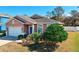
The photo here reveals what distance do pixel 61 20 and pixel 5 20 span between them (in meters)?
0.94

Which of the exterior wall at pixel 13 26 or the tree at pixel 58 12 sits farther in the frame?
the exterior wall at pixel 13 26

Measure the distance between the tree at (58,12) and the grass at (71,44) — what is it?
0.34 m

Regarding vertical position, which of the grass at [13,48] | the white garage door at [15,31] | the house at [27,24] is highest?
the house at [27,24]

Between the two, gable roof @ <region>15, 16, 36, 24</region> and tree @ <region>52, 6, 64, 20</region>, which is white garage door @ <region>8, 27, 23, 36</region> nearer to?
gable roof @ <region>15, 16, 36, 24</region>

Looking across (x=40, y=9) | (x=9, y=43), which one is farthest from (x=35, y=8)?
(x=9, y=43)

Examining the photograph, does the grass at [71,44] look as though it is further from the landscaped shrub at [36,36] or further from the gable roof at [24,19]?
the gable roof at [24,19]

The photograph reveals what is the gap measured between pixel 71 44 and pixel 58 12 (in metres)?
0.58

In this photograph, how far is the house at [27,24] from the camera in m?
4.65

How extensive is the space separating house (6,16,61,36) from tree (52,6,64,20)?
103 millimetres

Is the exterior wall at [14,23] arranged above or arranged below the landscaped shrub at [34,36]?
above

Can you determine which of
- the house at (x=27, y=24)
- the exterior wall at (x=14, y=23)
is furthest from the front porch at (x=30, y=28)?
the exterior wall at (x=14, y=23)

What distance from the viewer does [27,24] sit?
15.3 ft
